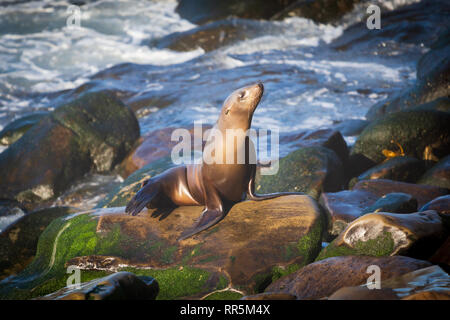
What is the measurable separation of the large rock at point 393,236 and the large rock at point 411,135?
396cm

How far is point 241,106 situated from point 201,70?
1315 cm

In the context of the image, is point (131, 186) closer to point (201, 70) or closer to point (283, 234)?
point (283, 234)

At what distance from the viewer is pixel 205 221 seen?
4.32 meters

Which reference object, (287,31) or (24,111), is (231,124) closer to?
(24,111)

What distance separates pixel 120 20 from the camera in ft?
89.4

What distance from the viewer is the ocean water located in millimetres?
13000

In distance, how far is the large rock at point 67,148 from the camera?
8844 mm

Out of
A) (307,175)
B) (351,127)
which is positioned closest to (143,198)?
(307,175)

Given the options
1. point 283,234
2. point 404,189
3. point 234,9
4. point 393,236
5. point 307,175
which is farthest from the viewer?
point 234,9

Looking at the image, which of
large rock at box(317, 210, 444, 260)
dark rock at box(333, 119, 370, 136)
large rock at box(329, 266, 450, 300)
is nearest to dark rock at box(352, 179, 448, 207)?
large rock at box(317, 210, 444, 260)

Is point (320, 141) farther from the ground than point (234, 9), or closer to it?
closer to it

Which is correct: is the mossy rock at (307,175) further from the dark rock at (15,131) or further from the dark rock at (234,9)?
the dark rock at (234,9)

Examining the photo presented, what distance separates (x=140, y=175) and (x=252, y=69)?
10.1m
